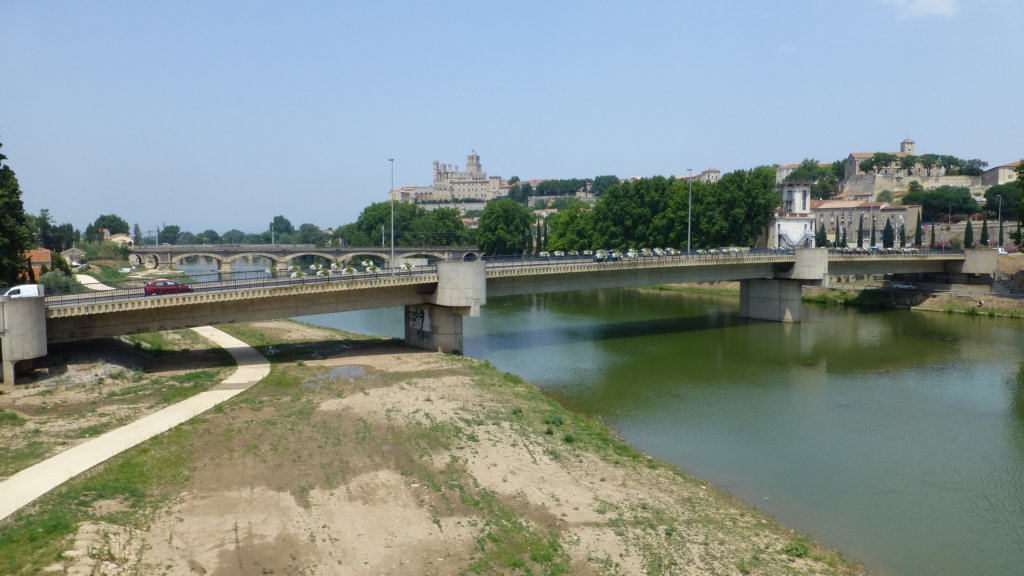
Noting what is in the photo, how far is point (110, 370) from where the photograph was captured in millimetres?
35812

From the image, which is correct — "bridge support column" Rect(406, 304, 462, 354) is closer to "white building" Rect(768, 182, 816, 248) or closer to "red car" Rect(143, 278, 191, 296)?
"red car" Rect(143, 278, 191, 296)

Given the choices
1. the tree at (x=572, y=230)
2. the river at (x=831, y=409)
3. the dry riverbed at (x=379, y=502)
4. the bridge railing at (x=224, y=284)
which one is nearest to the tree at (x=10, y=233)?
the bridge railing at (x=224, y=284)

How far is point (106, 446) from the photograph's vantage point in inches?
976

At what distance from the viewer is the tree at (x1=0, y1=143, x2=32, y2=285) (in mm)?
43562

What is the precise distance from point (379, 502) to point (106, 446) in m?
10.7

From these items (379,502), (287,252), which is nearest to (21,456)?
(379,502)

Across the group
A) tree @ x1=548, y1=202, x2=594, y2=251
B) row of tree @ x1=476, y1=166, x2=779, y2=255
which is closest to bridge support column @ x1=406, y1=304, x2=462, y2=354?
row of tree @ x1=476, y1=166, x2=779, y2=255

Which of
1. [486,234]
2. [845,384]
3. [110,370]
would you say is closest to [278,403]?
[110,370]

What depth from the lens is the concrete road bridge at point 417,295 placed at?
117 ft

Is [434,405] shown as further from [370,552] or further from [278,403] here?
[370,552]

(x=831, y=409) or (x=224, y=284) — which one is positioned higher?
(x=224, y=284)

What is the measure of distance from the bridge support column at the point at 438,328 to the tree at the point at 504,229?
85.4m

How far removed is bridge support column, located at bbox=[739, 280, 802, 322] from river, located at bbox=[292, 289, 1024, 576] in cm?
185

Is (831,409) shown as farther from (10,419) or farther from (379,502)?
(10,419)
